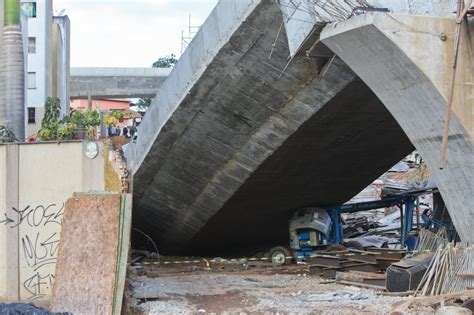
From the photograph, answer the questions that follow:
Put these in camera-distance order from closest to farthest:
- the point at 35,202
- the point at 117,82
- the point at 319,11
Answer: the point at 319,11
the point at 35,202
the point at 117,82

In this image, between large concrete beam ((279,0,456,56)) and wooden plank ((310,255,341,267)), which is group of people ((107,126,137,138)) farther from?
large concrete beam ((279,0,456,56))

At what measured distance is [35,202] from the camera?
1430cm

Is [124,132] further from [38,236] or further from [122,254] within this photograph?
[122,254]

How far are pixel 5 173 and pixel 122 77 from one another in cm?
3945

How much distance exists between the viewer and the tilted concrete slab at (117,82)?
2077 inches

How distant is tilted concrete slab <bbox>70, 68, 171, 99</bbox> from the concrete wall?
38463 mm

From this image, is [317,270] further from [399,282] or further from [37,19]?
[37,19]

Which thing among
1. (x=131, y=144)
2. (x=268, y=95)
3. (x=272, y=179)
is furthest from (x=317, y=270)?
(x=131, y=144)

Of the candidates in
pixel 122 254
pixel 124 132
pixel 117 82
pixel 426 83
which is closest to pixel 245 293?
pixel 122 254

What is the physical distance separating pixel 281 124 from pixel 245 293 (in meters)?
4.05

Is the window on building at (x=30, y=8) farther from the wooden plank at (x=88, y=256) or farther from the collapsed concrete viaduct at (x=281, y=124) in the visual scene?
the wooden plank at (x=88, y=256)

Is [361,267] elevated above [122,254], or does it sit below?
below

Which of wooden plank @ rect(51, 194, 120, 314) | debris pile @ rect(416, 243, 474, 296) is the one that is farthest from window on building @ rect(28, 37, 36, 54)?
debris pile @ rect(416, 243, 474, 296)

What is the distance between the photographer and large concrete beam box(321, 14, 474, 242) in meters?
10.8
